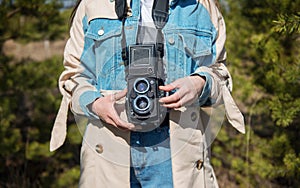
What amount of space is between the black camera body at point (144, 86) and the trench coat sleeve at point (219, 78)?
14 centimetres

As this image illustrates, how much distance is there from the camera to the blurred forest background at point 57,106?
2.96 metres

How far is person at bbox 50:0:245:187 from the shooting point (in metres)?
1.34

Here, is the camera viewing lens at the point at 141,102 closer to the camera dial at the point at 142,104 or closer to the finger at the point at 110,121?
the camera dial at the point at 142,104

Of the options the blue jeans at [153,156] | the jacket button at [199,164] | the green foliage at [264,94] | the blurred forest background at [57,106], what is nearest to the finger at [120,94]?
the blue jeans at [153,156]

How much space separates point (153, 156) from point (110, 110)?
0.19 meters

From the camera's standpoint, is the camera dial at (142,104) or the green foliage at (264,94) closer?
the camera dial at (142,104)

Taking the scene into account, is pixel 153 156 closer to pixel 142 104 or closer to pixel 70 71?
pixel 142 104

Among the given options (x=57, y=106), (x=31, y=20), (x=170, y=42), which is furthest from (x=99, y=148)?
(x=31, y=20)

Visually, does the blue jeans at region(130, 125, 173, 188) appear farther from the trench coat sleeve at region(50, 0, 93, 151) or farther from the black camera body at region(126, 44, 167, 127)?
the trench coat sleeve at region(50, 0, 93, 151)

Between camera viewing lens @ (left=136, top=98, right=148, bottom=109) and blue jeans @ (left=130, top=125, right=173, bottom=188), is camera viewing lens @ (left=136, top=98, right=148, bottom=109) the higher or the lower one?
the higher one

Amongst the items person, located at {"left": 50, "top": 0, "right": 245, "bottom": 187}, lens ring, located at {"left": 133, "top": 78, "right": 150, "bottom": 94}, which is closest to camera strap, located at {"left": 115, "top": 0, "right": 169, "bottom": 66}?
person, located at {"left": 50, "top": 0, "right": 245, "bottom": 187}

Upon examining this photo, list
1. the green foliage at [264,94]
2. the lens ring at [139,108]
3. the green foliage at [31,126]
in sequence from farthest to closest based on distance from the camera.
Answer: the green foliage at [31,126], the green foliage at [264,94], the lens ring at [139,108]

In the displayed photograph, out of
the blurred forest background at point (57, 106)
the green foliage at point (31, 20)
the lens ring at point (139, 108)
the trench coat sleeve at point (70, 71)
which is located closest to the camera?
the lens ring at point (139, 108)

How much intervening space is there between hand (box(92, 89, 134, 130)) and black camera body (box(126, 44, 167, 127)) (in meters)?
0.02
